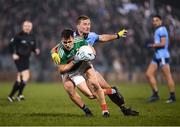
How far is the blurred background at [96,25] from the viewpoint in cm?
3259

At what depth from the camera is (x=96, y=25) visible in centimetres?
3322

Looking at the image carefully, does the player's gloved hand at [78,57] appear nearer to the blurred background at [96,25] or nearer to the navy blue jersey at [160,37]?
the navy blue jersey at [160,37]

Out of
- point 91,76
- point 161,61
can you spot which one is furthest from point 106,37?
point 161,61

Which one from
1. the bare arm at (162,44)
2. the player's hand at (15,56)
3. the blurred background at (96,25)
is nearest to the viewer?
the bare arm at (162,44)

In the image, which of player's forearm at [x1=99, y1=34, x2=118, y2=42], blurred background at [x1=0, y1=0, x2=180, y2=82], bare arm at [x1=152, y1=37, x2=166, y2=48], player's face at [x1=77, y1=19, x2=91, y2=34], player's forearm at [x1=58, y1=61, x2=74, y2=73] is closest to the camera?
player's forearm at [x1=58, y1=61, x2=74, y2=73]

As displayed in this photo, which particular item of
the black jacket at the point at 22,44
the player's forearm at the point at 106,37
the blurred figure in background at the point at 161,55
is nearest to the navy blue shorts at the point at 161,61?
the blurred figure in background at the point at 161,55

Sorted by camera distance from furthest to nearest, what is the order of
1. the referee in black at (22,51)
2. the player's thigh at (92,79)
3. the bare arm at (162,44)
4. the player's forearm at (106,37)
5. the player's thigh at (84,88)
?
1. the referee in black at (22,51)
2. the bare arm at (162,44)
3. the player's forearm at (106,37)
4. the player's thigh at (84,88)
5. the player's thigh at (92,79)

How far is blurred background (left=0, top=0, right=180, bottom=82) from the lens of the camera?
3259 centimetres

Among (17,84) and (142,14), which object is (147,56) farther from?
(17,84)

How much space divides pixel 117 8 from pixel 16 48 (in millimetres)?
19581

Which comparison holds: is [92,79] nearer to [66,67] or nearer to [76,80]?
[76,80]

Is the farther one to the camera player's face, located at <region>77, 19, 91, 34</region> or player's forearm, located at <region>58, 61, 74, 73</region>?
player's face, located at <region>77, 19, 91, 34</region>

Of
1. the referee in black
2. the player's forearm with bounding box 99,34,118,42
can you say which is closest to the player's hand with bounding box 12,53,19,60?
the referee in black

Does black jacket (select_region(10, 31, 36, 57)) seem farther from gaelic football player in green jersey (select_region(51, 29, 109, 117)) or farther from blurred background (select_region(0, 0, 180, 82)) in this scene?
blurred background (select_region(0, 0, 180, 82))
